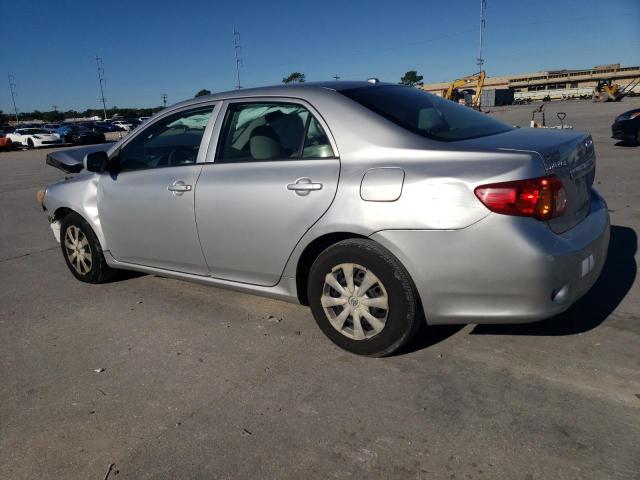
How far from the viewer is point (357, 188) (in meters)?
2.90

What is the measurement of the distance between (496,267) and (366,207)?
2.49ft

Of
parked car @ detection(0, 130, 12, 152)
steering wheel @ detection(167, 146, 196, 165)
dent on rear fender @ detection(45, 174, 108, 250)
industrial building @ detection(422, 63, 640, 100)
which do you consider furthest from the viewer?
industrial building @ detection(422, 63, 640, 100)

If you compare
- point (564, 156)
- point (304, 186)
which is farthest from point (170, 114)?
point (564, 156)

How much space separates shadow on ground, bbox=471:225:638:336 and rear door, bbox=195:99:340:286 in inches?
55.4

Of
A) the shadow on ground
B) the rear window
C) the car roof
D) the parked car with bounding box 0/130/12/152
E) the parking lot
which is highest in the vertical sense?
the parked car with bounding box 0/130/12/152

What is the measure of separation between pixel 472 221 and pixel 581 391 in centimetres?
105

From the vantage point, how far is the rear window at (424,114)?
3.09 m

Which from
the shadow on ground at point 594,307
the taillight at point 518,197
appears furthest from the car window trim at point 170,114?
the shadow on ground at point 594,307

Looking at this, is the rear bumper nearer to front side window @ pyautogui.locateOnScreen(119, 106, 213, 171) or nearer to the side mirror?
front side window @ pyautogui.locateOnScreen(119, 106, 213, 171)

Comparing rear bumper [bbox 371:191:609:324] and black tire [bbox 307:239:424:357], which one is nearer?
rear bumper [bbox 371:191:609:324]

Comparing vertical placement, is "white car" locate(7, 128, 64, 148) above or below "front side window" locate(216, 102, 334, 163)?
above

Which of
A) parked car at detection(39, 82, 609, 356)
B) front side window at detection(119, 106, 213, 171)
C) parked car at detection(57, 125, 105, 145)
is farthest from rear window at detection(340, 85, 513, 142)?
parked car at detection(57, 125, 105, 145)

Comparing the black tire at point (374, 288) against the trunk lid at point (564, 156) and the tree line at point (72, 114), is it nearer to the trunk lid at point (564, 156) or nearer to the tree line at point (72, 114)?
the trunk lid at point (564, 156)

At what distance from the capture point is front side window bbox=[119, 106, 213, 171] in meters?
3.87
